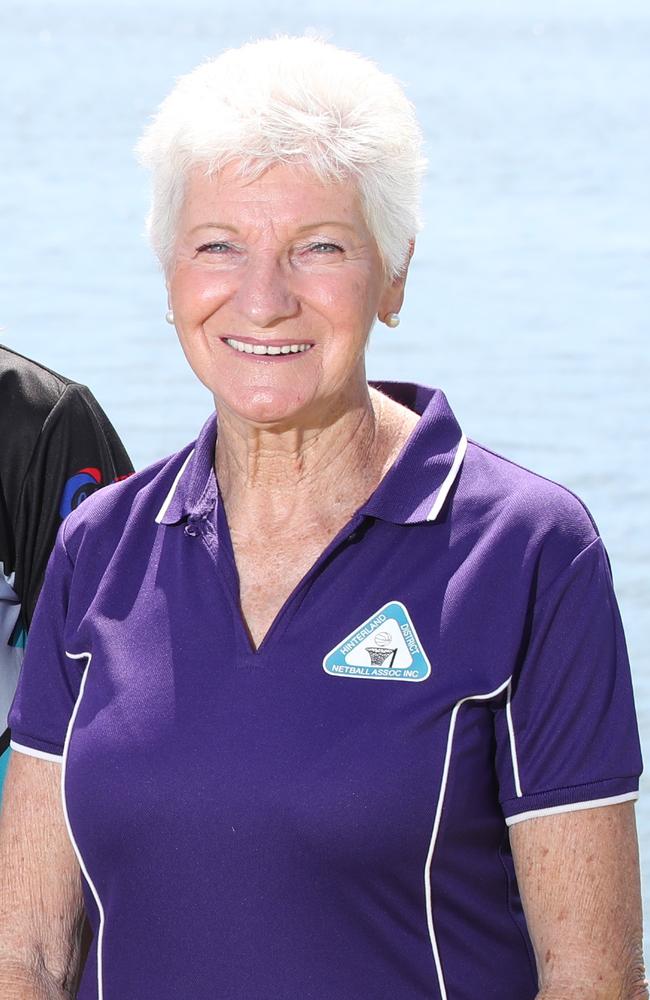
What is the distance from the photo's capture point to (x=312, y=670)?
2068 millimetres

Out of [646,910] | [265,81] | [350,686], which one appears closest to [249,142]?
[265,81]

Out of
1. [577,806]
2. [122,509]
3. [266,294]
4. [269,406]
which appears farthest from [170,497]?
[577,806]

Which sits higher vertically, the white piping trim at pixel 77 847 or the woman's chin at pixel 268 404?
the woman's chin at pixel 268 404

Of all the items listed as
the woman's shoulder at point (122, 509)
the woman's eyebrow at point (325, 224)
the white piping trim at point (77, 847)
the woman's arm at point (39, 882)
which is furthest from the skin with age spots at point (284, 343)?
the woman's arm at point (39, 882)

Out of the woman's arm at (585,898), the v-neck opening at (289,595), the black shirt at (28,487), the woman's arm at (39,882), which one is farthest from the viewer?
the black shirt at (28,487)

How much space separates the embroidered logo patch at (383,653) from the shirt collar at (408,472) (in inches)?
5.3

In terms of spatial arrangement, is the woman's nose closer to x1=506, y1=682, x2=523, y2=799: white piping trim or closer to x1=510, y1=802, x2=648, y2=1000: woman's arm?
x1=506, y1=682, x2=523, y2=799: white piping trim

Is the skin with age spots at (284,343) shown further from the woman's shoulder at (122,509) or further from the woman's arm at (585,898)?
the woman's arm at (585,898)

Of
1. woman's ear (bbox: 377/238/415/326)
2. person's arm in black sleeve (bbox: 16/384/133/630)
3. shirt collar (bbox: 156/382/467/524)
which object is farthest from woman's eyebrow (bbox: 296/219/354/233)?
person's arm in black sleeve (bbox: 16/384/133/630)

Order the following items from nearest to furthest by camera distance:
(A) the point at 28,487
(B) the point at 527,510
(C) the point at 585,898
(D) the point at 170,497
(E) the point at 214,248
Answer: (C) the point at 585,898, (B) the point at 527,510, (E) the point at 214,248, (D) the point at 170,497, (A) the point at 28,487

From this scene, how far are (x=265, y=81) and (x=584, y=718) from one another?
82 centimetres

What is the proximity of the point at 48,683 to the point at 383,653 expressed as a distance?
458 mm

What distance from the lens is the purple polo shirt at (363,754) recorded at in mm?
2004

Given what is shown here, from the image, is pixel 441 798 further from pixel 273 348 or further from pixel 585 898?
pixel 273 348
